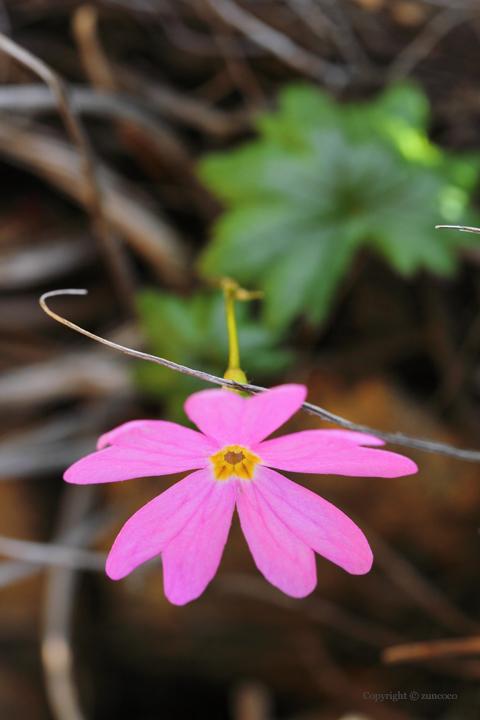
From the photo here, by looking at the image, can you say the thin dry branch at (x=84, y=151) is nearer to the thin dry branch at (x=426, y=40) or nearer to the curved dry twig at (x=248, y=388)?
the curved dry twig at (x=248, y=388)

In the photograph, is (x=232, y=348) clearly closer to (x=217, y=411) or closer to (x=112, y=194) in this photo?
(x=217, y=411)

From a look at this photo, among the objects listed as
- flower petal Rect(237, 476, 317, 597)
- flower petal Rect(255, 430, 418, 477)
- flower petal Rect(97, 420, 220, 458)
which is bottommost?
flower petal Rect(237, 476, 317, 597)

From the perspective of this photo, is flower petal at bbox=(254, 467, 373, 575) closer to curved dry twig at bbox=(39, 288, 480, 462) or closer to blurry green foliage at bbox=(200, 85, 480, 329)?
curved dry twig at bbox=(39, 288, 480, 462)

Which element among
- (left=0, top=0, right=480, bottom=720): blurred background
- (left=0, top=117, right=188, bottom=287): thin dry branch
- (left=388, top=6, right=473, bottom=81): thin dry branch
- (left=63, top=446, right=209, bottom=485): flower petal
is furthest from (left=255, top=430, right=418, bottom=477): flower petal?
(left=388, top=6, right=473, bottom=81): thin dry branch

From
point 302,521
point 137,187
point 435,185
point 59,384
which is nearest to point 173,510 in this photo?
point 302,521

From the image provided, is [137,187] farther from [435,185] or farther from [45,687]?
[45,687]

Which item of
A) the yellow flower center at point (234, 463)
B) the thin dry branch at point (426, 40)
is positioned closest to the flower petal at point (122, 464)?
the yellow flower center at point (234, 463)
